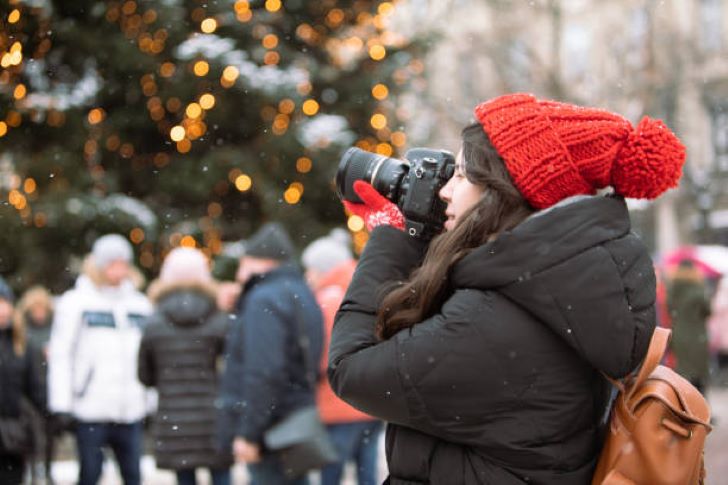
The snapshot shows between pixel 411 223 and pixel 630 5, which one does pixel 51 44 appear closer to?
pixel 411 223

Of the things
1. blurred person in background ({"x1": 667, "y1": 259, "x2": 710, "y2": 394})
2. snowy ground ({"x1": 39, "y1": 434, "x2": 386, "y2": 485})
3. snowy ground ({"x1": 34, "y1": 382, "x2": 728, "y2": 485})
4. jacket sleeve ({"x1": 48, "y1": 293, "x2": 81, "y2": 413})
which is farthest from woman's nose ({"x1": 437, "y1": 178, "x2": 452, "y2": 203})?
blurred person in background ({"x1": 667, "y1": 259, "x2": 710, "y2": 394})

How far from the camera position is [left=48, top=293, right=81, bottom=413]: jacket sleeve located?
5.85 m

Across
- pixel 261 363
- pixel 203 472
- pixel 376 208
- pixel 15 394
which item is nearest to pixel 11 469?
pixel 15 394

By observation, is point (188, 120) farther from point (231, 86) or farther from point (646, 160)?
point (646, 160)

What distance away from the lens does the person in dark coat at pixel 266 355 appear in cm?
486

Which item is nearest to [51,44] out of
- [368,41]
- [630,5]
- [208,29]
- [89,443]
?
[208,29]

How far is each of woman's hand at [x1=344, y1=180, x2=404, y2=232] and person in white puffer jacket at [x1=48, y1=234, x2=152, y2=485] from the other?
13.0 ft

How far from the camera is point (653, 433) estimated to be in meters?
1.94

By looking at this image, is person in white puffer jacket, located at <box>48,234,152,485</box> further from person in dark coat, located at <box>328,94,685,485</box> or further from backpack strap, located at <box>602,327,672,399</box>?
backpack strap, located at <box>602,327,672,399</box>

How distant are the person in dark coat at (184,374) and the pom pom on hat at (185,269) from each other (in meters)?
0.01

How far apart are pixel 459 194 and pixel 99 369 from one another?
4.35m

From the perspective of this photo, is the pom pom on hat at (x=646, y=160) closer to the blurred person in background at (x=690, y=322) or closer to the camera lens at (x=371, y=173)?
the camera lens at (x=371, y=173)

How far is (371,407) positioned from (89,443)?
4305 mm

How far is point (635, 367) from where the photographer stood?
1939 millimetres
